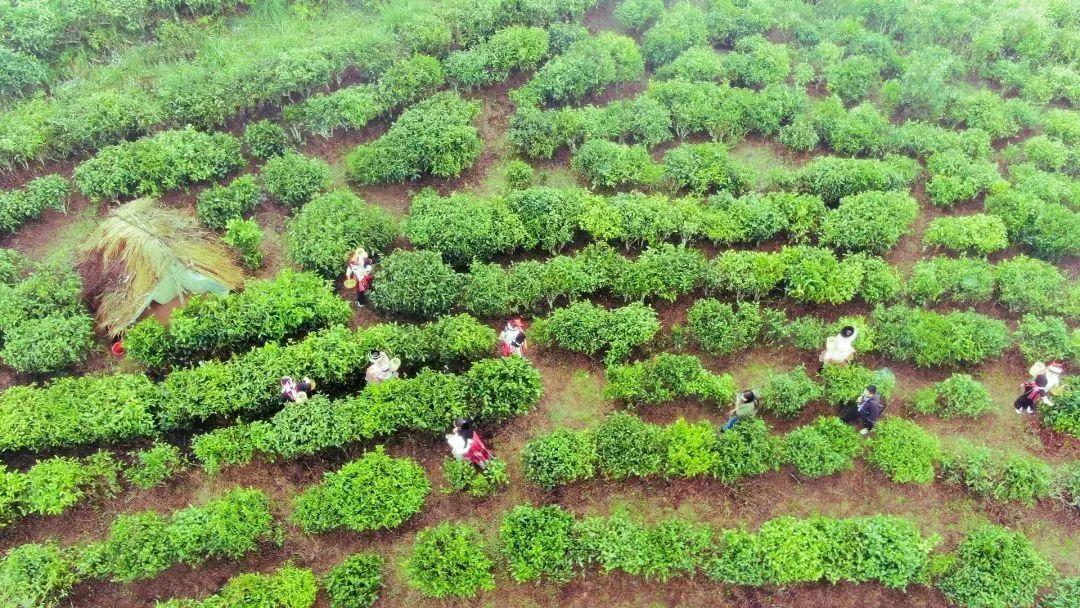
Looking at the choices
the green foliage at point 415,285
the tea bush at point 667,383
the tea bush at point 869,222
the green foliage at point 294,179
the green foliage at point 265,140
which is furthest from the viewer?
the green foliage at point 265,140

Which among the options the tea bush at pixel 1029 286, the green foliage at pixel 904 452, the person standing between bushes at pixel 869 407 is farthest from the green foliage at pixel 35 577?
the tea bush at pixel 1029 286

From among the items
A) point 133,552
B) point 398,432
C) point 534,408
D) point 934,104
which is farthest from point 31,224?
point 934,104

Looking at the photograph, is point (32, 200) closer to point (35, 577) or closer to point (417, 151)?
point (417, 151)

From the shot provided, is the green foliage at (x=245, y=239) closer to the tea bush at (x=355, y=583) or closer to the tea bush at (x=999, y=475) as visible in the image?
the tea bush at (x=355, y=583)

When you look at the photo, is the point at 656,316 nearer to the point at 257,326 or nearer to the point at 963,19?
the point at 257,326

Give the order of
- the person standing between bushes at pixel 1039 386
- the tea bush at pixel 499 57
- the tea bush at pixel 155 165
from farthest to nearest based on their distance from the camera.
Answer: the tea bush at pixel 499 57, the tea bush at pixel 155 165, the person standing between bushes at pixel 1039 386

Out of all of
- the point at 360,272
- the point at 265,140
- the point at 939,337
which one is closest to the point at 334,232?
the point at 360,272
